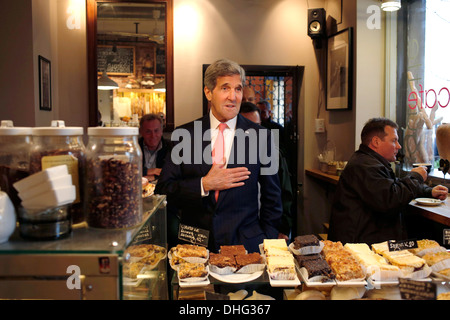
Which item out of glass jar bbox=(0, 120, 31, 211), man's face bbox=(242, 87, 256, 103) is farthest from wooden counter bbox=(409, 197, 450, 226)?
glass jar bbox=(0, 120, 31, 211)

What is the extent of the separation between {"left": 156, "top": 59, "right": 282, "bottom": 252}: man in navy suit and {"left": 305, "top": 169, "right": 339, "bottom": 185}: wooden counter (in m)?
1.96

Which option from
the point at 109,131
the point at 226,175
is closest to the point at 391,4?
the point at 226,175

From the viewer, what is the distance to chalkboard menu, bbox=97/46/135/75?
14.7 feet

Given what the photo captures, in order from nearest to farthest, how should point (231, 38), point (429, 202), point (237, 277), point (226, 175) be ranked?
point (237, 277), point (226, 175), point (429, 202), point (231, 38)

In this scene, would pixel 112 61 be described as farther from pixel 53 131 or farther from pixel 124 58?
pixel 53 131

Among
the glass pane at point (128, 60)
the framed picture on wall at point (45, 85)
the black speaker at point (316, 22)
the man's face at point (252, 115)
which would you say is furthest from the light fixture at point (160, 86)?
the black speaker at point (316, 22)

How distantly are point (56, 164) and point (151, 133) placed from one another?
3.08 meters

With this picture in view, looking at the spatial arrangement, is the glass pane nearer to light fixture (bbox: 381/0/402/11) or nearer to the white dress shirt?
light fixture (bbox: 381/0/402/11)

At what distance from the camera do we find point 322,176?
4293mm

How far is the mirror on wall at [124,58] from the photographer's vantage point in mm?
4480
